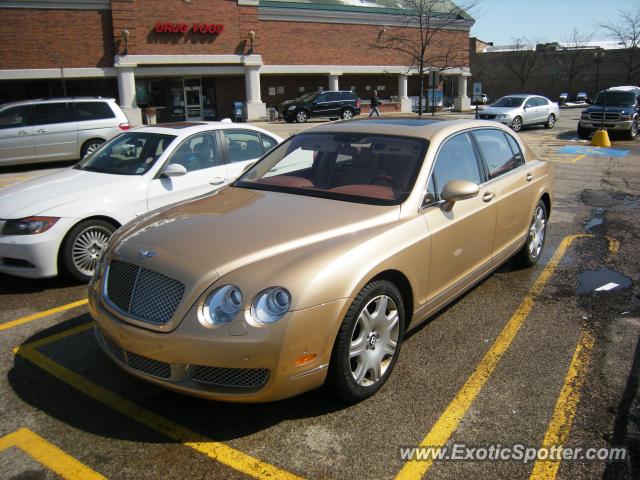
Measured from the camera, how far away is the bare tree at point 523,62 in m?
60.9

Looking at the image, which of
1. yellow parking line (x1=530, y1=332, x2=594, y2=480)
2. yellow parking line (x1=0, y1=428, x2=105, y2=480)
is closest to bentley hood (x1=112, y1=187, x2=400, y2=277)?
yellow parking line (x1=0, y1=428, x2=105, y2=480)

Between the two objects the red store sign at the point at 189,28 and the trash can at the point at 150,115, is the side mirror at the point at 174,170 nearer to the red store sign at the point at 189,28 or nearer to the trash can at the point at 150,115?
the trash can at the point at 150,115

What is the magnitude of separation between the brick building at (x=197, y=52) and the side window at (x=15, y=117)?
1278cm

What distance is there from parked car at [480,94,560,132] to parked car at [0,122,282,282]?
65.6ft

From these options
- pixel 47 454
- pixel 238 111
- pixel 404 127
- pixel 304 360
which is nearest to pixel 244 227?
pixel 304 360

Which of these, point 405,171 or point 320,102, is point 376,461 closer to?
point 405,171

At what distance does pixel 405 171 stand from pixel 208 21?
30.9 metres

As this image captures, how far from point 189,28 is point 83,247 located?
28.6 m

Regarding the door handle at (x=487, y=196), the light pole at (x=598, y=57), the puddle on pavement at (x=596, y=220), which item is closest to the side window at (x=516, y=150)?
the door handle at (x=487, y=196)

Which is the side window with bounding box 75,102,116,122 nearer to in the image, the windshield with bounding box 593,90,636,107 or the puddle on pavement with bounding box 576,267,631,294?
the puddle on pavement with bounding box 576,267,631,294

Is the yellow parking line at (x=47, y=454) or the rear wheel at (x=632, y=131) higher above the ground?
the rear wheel at (x=632, y=131)

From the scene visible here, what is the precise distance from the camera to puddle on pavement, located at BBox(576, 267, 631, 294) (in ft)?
17.7

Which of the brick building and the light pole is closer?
the brick building

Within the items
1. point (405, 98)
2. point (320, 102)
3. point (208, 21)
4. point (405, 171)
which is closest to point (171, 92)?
point (208, 21)
